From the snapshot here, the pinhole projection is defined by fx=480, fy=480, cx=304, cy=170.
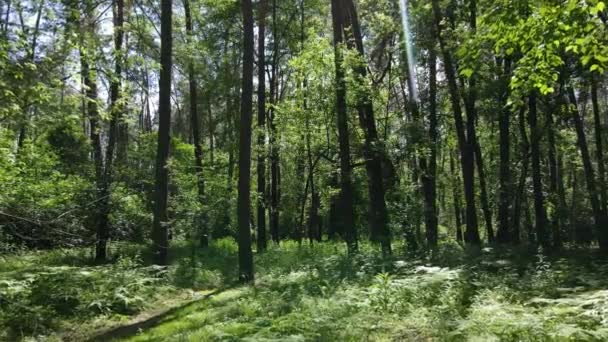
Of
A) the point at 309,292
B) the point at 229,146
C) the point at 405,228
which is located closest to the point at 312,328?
the point at 309,292

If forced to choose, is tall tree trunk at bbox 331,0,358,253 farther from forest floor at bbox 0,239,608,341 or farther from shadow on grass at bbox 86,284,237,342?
shadow on grass at bbox 86,284,237,342

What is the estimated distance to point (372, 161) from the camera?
14586 mm

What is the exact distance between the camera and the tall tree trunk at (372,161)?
1424 centimetres

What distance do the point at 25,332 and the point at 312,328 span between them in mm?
4374

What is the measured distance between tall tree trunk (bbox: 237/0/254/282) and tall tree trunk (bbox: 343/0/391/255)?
4310 millimetres

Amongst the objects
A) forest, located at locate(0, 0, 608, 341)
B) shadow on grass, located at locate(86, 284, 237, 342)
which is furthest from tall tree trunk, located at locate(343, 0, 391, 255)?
shadow on grass, located at locate(86, 284, 237, 342)

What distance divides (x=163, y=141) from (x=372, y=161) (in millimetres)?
6175

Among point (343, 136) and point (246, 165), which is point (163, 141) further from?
point (343, 136)

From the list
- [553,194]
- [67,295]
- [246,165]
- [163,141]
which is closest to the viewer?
[67,295]

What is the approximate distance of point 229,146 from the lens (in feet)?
70.0

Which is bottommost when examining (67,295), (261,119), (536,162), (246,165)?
(67,295)

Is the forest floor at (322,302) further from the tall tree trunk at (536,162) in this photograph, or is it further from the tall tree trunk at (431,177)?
the tall tree trunk at (536,162)

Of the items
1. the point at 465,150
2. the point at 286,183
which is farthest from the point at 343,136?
the point at 286,183

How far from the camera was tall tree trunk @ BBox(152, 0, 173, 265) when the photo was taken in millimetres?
11711
